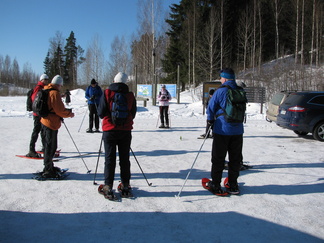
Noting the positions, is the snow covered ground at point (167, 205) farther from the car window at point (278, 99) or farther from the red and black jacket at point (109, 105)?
the car window at point (278, 99)

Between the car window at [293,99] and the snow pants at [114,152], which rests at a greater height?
the car window at [293,99]

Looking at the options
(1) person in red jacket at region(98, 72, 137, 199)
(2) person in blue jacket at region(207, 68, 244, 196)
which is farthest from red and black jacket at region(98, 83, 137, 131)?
(2) person in blue jacket at region(207, 68, 244, 196)

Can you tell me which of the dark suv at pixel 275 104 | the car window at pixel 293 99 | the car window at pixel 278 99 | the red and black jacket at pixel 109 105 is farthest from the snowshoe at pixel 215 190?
the car window at pixel 278 99

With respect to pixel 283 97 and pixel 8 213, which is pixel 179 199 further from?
pixel 283 97

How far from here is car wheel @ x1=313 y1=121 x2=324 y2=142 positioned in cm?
859

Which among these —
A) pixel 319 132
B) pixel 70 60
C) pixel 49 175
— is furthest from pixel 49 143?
pixel 70 60

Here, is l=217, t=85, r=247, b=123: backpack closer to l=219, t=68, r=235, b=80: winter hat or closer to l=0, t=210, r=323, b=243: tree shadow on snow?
l=219, t=68, r=235, b=80: winter hat

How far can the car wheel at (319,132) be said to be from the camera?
8.59m

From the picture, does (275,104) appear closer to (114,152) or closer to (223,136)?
(223,136)

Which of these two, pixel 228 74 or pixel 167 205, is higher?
pixel 228 74

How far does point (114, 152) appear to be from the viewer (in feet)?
13.1

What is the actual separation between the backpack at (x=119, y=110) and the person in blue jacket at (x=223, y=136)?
1404 mm

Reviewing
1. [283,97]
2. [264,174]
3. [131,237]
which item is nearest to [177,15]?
[283,97]

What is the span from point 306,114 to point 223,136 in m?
5.75
